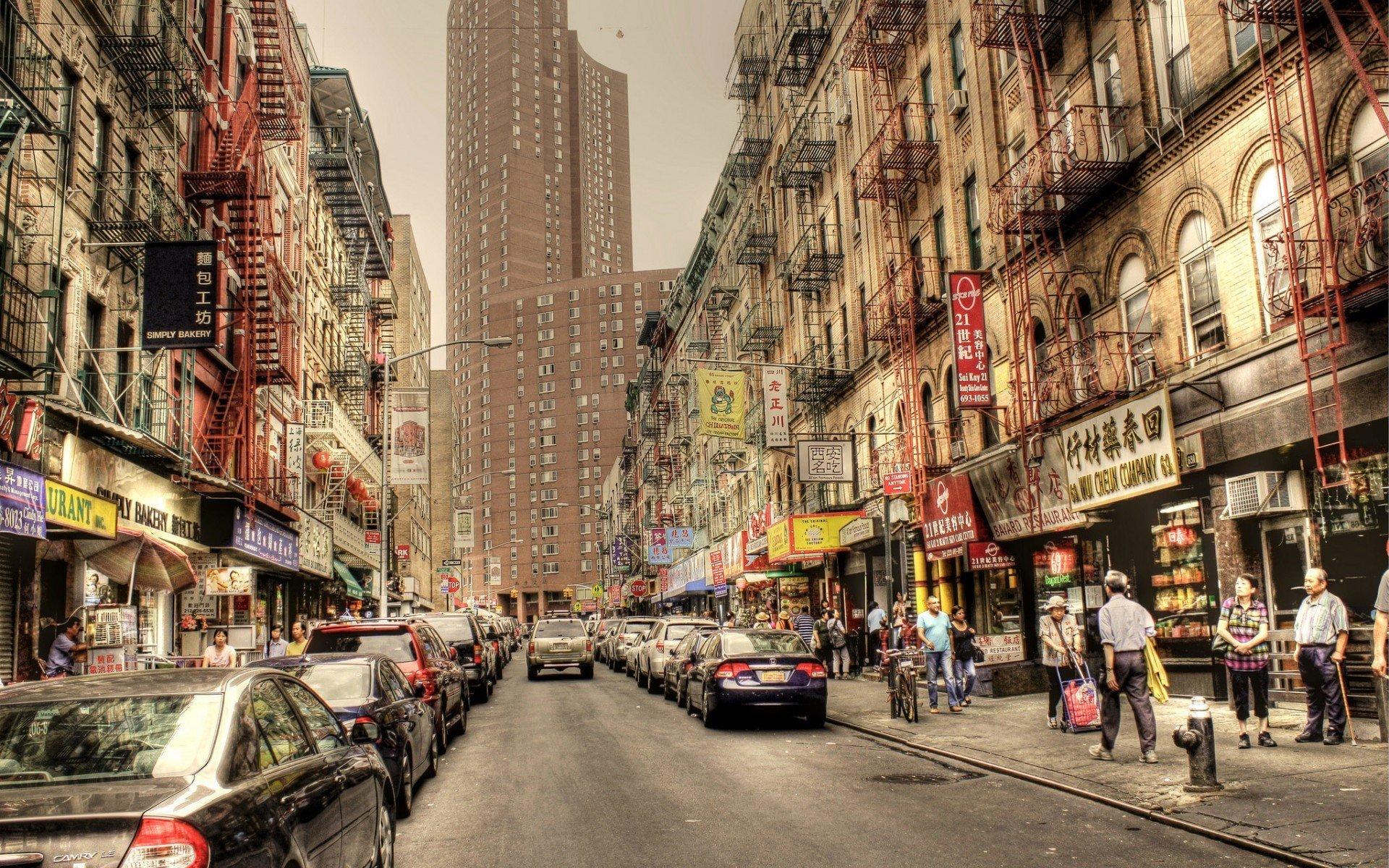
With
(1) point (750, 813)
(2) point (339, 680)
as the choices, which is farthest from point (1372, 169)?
(2) point (339, 680)

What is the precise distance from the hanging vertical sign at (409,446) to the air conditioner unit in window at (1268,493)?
2114 cm

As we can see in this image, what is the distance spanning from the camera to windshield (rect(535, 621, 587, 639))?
109 feet

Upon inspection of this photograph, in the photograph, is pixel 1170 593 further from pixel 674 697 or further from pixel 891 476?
pixel 674 697

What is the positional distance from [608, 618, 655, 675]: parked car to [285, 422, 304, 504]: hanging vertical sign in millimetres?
11368

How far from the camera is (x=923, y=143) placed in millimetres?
26500

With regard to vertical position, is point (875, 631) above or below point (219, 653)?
below

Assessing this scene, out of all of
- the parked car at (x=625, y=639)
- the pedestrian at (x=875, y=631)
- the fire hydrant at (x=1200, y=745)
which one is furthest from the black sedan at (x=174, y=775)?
the parked car at (x=625, y=639)

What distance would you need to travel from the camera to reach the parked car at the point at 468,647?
23.5m

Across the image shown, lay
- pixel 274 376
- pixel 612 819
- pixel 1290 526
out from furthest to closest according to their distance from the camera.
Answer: pixel 274 376 < pixel 1290 526 < pixel 612 819

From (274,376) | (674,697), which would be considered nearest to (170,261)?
(274,376)

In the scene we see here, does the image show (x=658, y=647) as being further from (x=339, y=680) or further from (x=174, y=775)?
(x=174, y=775)

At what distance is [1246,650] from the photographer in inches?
471

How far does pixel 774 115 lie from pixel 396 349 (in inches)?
1799

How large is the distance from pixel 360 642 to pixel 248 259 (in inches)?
607
